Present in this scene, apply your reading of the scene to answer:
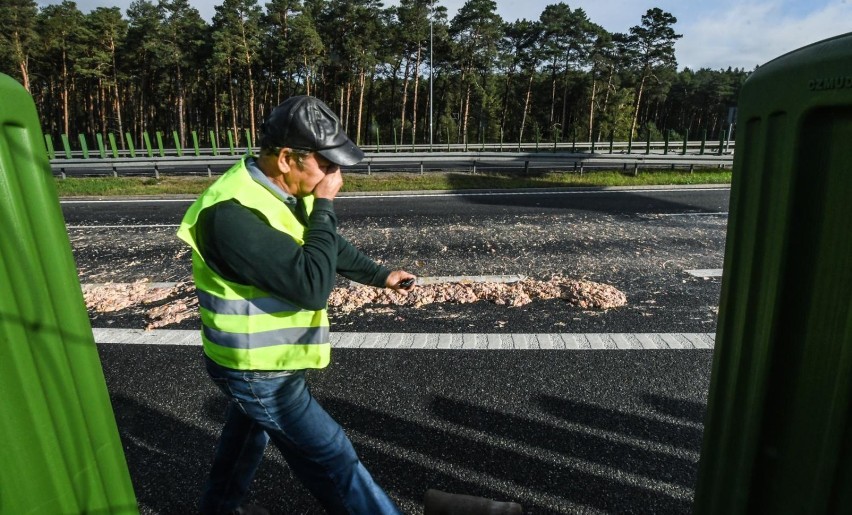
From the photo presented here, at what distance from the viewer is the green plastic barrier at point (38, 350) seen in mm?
944

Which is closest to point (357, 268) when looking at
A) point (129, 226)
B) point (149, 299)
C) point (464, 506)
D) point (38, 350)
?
point (464, 506)

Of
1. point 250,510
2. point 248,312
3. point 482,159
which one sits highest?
point 482,159

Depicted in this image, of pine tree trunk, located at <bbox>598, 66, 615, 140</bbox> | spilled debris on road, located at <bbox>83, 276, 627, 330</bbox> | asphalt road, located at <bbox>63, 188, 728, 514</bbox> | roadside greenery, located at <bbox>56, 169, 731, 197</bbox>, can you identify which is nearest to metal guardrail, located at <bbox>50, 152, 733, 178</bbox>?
roadside greenery, located at <bbox>56, 169, 731, 197</bbox>

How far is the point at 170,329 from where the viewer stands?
167 inches

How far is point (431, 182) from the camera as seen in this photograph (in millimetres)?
13711

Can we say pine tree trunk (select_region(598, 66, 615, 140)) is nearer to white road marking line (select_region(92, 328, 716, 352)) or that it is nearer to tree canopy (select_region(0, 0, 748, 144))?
tree canopy (select_region(0, 0, 748, 144))

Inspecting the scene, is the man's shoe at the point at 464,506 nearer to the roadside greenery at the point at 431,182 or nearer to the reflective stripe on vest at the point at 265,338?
the reflective stripe on vest at the point at 265,338

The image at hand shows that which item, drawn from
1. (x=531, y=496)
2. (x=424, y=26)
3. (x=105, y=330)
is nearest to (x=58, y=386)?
(x=531, y=496)

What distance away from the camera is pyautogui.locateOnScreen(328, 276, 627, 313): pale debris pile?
182 inches

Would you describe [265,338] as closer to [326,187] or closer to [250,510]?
[326,187]

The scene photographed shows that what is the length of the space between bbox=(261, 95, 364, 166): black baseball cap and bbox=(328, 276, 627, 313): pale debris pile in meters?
2.98

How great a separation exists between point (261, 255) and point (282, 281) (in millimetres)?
104

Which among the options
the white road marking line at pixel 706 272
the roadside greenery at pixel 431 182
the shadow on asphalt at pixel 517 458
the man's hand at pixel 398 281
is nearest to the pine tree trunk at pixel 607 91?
the roadside greenery at pixel 431 182

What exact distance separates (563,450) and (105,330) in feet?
12.7
